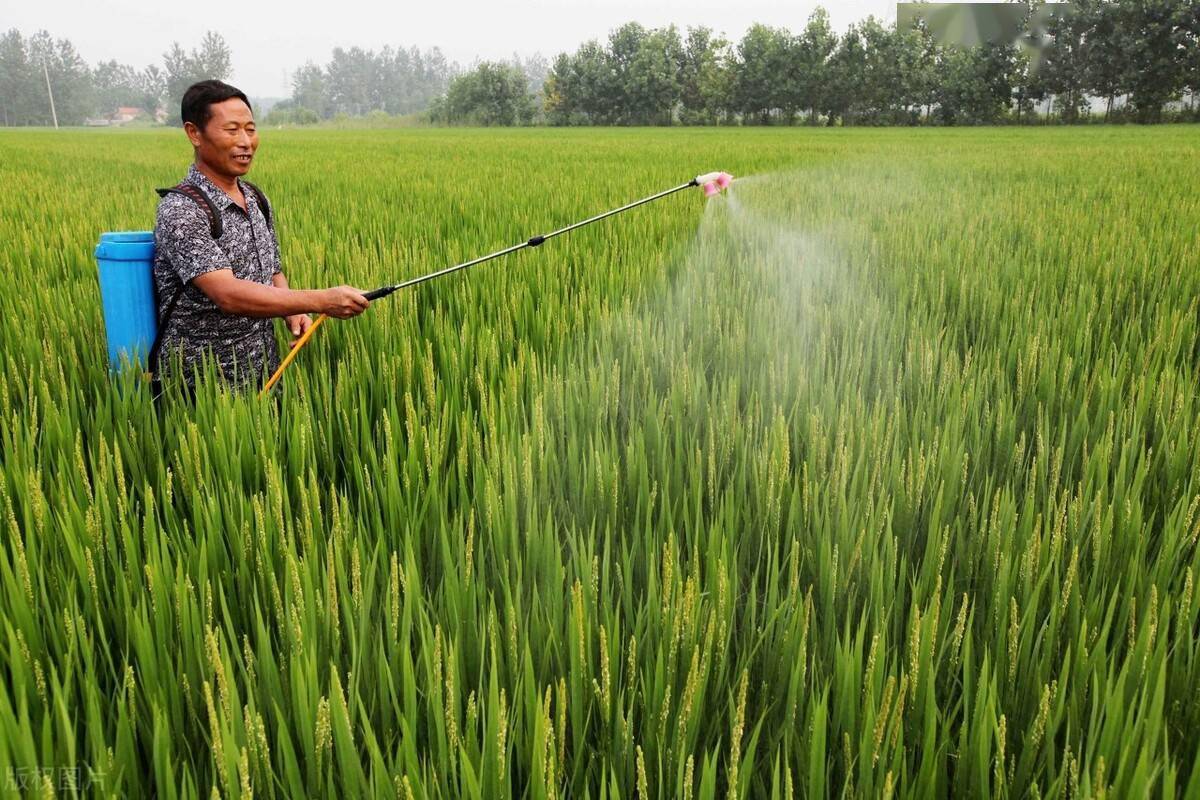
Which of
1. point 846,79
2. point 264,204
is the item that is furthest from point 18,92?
point 264,204

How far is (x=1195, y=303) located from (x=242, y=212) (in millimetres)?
3089

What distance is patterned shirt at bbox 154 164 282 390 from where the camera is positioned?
207 centimetres

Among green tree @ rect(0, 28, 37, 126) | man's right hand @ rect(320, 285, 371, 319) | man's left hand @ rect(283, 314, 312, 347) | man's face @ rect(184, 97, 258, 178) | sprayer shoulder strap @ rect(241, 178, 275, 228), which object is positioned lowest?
man's left hand @ rect(283, 314, 312, 347)

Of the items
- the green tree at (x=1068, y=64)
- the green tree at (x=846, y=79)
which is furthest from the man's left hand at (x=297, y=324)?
the green tree at (x=846, y=79)

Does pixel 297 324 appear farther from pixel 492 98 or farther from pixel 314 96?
pixel 314 96

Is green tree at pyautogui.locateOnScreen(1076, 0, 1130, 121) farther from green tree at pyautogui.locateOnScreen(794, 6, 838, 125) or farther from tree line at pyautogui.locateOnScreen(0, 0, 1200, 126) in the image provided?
green tree at pyautogui.locateOnScreen(794, 6, 838, 125)

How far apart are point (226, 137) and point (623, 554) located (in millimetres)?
1626

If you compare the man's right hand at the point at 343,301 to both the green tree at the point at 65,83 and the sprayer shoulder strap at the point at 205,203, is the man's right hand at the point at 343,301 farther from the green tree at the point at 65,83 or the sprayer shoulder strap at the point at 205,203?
the green tree at the point at 65,83

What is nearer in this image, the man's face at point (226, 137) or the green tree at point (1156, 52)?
the man's face at point (226, 137)

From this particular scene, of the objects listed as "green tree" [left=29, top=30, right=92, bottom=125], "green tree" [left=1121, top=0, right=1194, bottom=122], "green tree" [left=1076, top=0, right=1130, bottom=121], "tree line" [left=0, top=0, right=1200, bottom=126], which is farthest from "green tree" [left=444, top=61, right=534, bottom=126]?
"green tree" [left=29, top=30, right=92, bottom=125]

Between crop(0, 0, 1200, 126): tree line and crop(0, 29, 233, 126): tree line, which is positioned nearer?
crop(0, 0, 1200, 126): tree line

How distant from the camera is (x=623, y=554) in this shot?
1206mm

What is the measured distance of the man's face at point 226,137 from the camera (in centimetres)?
212

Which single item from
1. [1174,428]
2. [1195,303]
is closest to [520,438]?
[1174,428]
